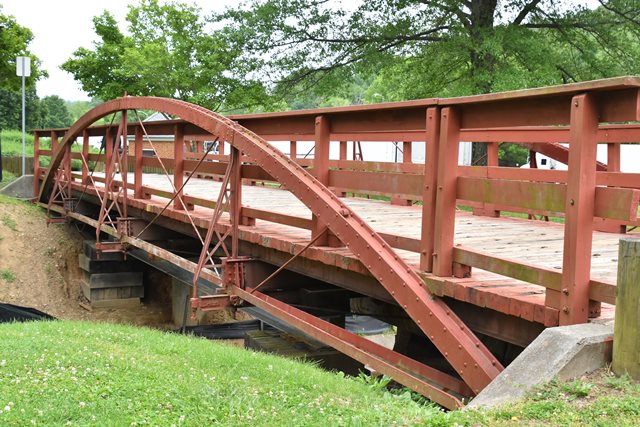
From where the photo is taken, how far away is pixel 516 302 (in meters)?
4.61

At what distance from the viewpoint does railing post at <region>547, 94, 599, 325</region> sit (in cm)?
425

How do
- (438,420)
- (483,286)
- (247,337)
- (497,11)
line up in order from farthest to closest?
(497,11), (247,337), (483,286), (438,420)

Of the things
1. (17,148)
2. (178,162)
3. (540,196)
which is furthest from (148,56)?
(540,196)

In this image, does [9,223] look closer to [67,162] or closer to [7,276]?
[7,276]

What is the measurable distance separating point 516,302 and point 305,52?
48.9ft

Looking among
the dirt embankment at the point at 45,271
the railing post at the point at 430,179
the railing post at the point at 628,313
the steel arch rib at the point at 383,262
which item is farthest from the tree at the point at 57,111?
the railing post at the point at 628,313

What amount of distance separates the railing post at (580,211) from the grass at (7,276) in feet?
45.4

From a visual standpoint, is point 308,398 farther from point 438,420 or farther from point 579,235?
point 579,235

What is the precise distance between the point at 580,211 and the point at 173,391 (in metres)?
2.70

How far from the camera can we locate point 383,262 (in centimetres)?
550

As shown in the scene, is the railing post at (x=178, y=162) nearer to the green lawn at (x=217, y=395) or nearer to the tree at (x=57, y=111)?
the green lawn at (x=217, y=395)

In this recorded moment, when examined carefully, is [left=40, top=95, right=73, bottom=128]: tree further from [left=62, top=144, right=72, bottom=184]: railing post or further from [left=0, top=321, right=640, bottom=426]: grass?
[left=0, top=321, right=640, bottom=426]: grass

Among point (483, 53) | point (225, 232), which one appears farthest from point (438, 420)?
point (483, 53)

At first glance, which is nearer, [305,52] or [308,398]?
[308,398]
